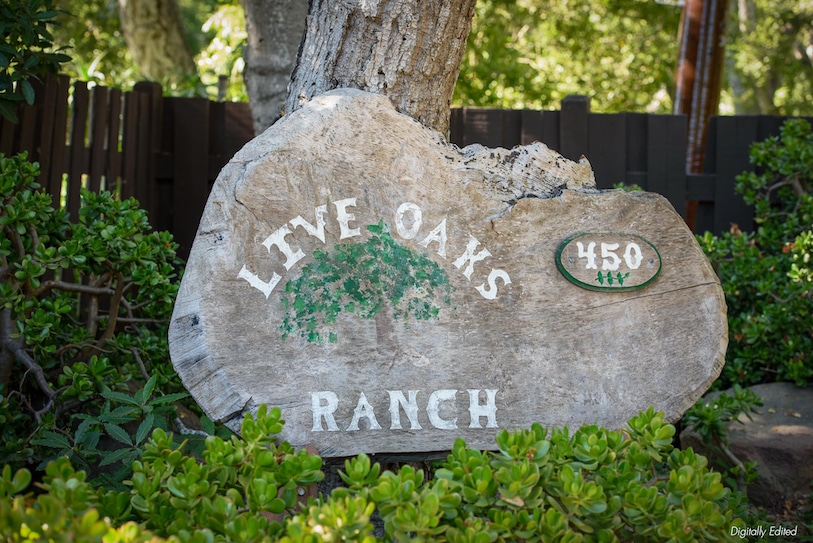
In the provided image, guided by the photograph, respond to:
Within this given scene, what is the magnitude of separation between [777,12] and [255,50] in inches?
509

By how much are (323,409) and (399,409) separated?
0.84ft

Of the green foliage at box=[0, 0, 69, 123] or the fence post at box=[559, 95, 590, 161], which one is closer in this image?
the green foliage at box=[0, 0, 69, 123]

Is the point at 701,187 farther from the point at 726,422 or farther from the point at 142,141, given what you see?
the point at 142,141

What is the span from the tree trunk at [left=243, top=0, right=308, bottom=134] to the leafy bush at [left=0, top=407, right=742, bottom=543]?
134 inches

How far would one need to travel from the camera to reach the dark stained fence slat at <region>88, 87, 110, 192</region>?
486 centimetres

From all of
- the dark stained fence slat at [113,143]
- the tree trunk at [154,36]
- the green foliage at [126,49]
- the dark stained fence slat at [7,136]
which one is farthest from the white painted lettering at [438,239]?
the tree trunk at [154,36]

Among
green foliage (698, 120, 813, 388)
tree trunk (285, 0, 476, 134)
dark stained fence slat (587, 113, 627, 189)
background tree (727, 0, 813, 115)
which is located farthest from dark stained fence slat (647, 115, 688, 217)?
background tree (727, 0, 813, 115)

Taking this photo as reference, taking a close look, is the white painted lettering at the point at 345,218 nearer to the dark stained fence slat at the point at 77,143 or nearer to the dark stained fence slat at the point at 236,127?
the dark stained fence slat at the point at 77,143

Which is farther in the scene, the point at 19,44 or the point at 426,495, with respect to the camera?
the point at 19,44

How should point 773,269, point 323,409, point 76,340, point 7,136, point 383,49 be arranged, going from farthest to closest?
point 773,269 → point 7,136 → point 76,340 → point 383,49 → point 323,409

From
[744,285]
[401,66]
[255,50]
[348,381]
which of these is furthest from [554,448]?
[255,50]

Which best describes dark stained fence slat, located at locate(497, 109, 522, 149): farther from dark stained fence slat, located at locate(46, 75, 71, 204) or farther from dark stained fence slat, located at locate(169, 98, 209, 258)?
dark stained fence slat, located at locate(46, 75, 71, 204)

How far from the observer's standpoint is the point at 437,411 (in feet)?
9.16

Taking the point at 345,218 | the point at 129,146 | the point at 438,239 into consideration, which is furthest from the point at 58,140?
the point at 438,239
